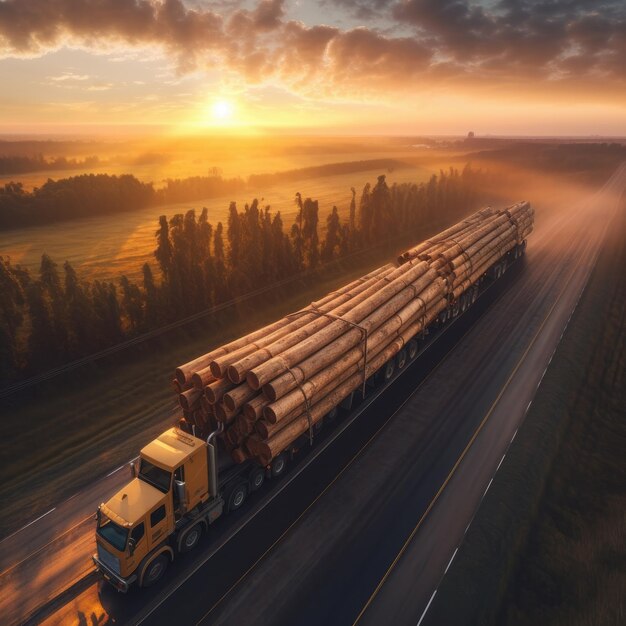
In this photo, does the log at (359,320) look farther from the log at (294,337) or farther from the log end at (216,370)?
the log end at (216,370)

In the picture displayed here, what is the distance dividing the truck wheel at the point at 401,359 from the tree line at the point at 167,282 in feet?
52.3

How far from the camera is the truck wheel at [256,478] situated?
49.2 ft

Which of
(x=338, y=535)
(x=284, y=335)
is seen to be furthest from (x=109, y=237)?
(x=338, y=535)

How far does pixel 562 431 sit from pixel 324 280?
24.6m

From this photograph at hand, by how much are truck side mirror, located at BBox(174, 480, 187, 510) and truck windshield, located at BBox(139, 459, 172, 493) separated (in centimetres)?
28

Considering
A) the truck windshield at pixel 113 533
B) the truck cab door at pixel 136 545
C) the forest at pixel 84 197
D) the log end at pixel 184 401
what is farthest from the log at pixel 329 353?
the forest at pixel 84 197

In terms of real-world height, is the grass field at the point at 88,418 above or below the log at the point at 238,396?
below

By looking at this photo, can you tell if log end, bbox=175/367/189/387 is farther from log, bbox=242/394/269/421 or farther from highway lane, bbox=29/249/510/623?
highway lane, bbox=29/249/510/623

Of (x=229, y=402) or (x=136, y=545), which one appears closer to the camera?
(x=136, y=545)

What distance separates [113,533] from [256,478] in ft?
17.4

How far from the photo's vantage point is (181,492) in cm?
1216

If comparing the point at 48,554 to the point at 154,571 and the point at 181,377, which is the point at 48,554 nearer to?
the point at 154,571

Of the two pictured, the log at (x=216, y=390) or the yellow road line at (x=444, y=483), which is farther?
the log at (x=216, y=390)

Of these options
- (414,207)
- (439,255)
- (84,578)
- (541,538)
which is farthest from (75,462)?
(414,207)
